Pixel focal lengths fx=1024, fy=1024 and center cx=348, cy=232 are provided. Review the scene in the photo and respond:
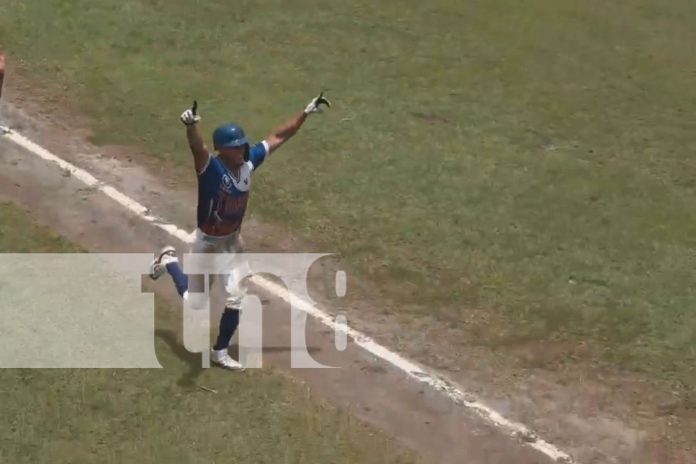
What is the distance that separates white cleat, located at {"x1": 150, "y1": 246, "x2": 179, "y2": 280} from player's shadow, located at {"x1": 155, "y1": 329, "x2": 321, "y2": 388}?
0.70 meters

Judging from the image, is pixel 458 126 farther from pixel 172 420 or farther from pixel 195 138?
pixel 172 420

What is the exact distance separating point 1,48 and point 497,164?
7944 mm

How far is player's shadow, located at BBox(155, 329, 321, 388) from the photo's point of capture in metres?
9.69

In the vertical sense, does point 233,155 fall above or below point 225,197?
above

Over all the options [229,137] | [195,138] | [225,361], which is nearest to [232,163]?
[229,137]

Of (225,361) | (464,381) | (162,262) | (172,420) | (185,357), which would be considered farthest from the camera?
(162,262)

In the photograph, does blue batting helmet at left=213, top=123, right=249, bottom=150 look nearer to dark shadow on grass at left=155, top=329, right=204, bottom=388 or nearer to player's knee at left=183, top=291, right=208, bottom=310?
player's knee at left=183, top=291, right=208, bottom=310

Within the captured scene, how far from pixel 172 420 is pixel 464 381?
2.90 metres

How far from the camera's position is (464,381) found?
1012cm

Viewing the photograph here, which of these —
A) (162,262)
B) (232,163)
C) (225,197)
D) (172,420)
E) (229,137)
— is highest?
(229,137)

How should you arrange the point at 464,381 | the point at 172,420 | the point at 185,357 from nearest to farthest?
the point at 172,420, the point at 185,357, the point at 464,381

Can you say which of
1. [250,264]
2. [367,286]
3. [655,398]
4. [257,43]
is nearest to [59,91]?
[257,43]

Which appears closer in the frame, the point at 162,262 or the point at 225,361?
the point at 225,361

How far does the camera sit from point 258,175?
13.4 meters
